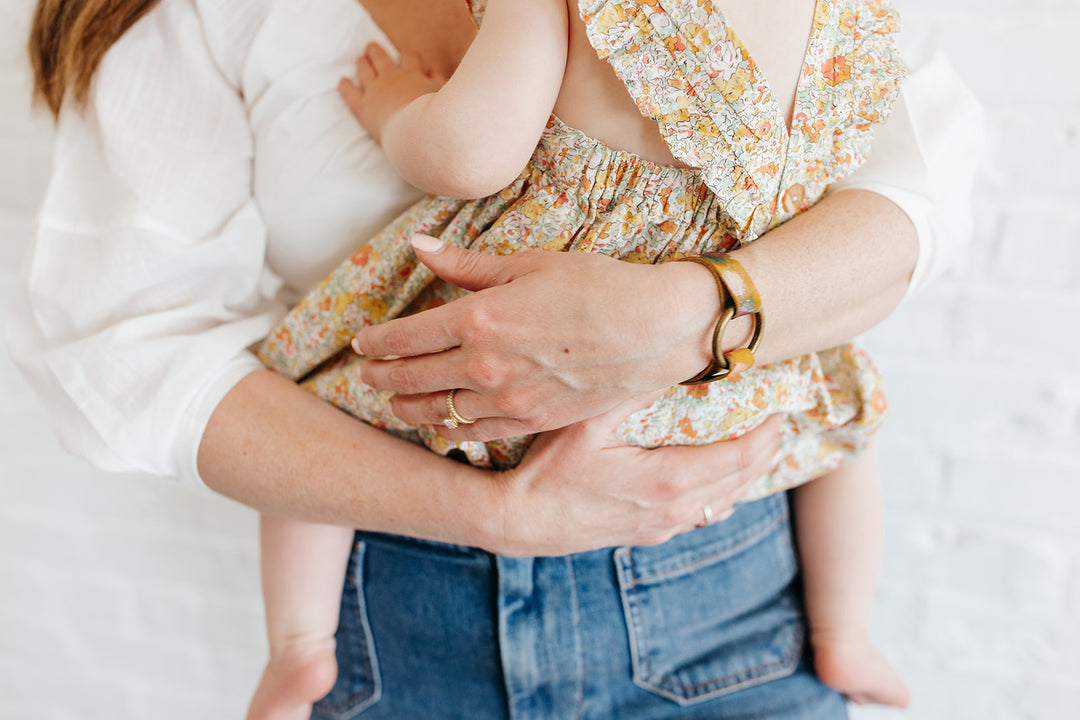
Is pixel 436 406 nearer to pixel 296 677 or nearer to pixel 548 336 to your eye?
pixel 548 336

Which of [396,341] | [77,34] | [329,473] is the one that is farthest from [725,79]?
[77,34]

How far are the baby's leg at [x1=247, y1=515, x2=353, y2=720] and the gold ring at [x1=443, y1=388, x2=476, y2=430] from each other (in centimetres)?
26

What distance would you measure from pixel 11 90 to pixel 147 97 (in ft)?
1.51

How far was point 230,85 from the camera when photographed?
0.83m

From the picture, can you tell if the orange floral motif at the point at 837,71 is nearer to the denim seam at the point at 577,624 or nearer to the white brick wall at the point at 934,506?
the white brick wall at the point at 934,506

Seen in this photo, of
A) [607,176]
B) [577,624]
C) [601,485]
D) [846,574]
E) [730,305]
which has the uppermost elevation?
[607,176]

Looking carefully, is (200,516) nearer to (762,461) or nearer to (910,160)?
(762,461)

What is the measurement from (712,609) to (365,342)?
0.51 meters

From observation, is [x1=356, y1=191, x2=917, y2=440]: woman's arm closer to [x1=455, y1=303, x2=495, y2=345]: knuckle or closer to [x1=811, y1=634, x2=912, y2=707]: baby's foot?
[x1=455, y1=303, x2=495, y2=345]: knuckle

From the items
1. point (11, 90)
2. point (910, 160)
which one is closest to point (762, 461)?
point (910, 160)

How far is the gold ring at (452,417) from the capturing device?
2.34 ft

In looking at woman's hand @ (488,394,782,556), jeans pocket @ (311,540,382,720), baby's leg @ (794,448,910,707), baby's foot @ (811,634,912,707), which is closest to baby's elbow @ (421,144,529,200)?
woman's hand @ (488,394,782,556)

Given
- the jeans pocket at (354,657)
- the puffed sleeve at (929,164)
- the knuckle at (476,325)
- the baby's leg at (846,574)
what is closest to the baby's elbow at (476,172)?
the knuckle at (476,325)

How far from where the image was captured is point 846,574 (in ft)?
3.15
